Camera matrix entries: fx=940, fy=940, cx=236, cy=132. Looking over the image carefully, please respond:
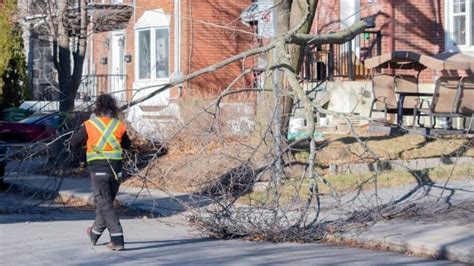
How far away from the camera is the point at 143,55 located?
97.9 ft

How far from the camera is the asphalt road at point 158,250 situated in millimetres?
10625

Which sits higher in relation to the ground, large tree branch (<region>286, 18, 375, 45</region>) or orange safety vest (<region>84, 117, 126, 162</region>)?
large tree branch (<region>286, 18, 375, 45</region>)

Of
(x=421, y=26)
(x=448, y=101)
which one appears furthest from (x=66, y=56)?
(x=421, y=26)

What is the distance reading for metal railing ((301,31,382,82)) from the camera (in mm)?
24953

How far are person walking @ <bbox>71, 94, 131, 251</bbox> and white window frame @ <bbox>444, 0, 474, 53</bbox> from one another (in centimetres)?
1482

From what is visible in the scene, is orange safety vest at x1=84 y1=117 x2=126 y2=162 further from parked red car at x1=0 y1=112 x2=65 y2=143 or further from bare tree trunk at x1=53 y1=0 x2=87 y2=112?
parked red car at x1=0 y1=112 x2=65 y2=143

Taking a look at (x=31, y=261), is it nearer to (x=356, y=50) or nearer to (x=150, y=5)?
(x=356, y=50)

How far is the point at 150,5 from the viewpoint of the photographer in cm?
2947

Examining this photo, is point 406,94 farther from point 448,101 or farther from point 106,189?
point 106,189

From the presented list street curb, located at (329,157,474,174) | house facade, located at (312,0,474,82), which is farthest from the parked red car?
street curb, located at (329,157,474,174)

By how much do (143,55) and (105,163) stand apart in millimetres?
19122

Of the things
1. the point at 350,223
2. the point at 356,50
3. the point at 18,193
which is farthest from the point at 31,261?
the point at 356,50

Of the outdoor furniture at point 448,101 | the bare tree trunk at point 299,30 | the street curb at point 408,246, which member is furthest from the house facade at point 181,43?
the street curb at point 408,246

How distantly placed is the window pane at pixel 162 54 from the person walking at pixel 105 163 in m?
17.7
